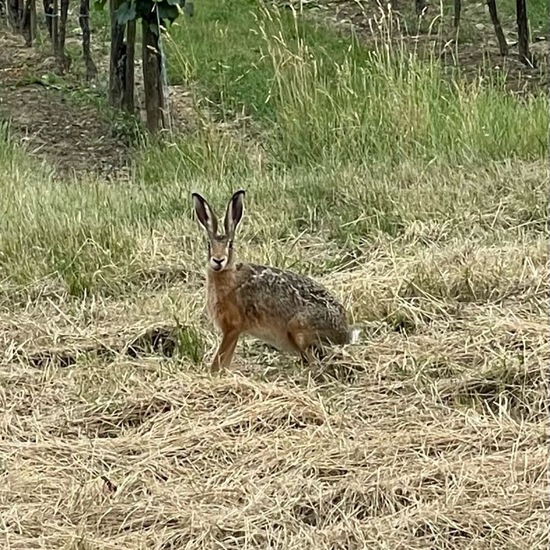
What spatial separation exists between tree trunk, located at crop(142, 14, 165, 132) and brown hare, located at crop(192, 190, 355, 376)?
4.60 metres

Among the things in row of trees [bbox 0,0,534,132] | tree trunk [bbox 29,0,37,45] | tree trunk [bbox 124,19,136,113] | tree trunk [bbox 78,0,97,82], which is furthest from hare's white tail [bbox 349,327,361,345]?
tree trunk [bbox 29,0,37,45]

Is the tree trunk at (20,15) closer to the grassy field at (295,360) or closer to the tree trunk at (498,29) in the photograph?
the tree trunk at (498,29)

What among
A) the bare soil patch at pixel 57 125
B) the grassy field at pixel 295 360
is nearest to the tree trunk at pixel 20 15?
the bare soil patch at pixel 57 125

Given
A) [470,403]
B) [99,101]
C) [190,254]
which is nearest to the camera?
[470,403]

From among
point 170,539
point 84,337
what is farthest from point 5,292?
point 170,539

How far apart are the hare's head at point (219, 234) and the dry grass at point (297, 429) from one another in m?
0.38

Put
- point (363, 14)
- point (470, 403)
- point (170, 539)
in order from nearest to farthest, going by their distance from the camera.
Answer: point (170, 539) < point (470, 403) < point (363, 14)

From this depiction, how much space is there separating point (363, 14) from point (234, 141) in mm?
7193

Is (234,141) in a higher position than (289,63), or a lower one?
lower

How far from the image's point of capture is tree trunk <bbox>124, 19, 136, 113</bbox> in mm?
9195

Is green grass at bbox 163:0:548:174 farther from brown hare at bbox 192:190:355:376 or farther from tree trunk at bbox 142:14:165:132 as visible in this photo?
brown hare at bbox 192:190:355:376

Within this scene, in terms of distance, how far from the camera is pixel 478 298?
4.66 m

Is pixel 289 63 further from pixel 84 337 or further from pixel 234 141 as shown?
pixel 84 337

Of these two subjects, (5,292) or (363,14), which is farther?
(363,14)
